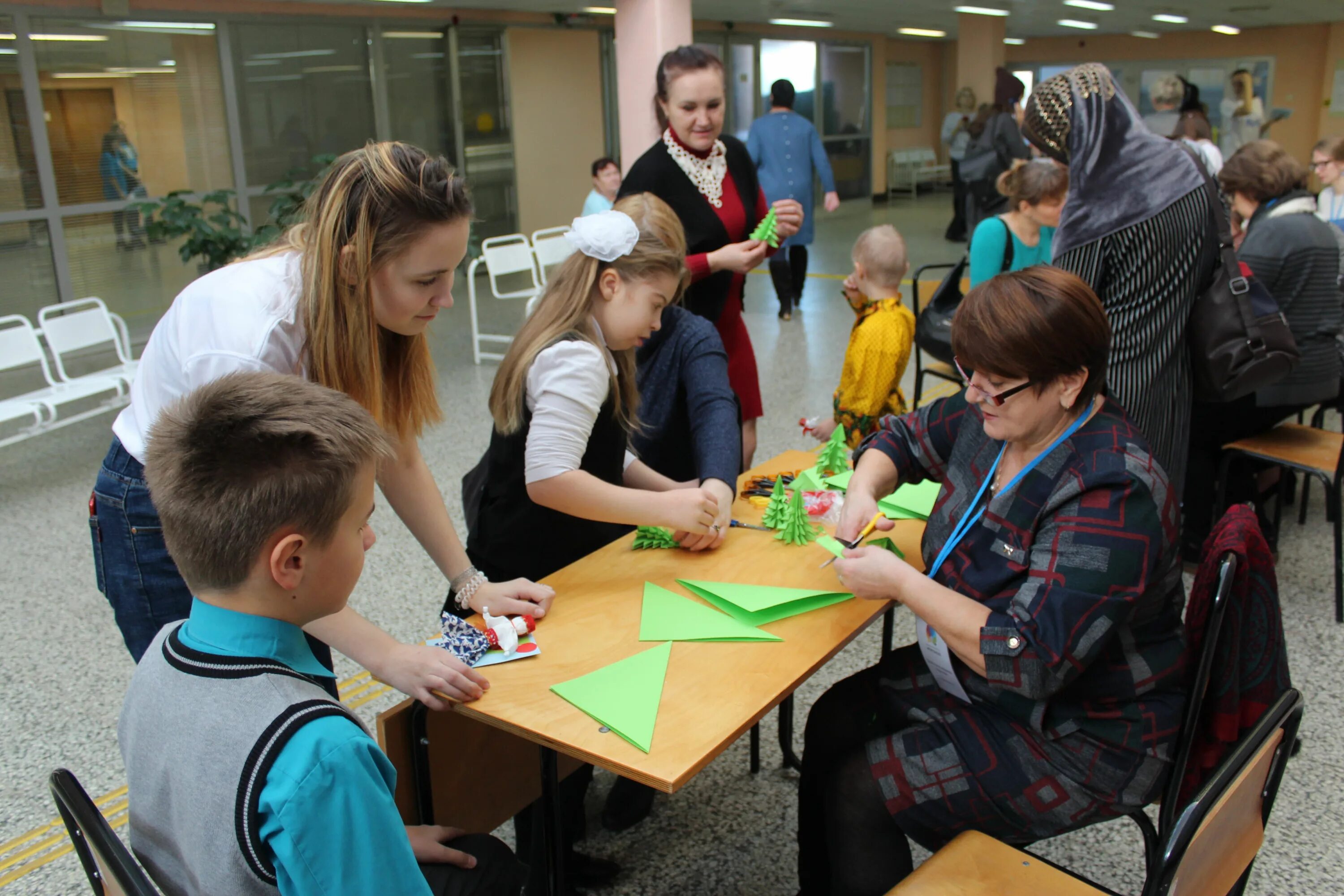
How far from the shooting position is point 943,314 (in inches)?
157

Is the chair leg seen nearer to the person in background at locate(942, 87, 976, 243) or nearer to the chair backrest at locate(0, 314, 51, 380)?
the chair backrest at locate(0, 314, 51, 380)

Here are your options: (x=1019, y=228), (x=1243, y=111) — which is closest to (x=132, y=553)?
(x=1019, y=228)

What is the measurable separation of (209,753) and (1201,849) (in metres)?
1.15

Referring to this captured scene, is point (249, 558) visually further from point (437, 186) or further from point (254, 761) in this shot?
point (437, 186)

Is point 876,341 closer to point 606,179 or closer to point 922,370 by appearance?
point 922,370

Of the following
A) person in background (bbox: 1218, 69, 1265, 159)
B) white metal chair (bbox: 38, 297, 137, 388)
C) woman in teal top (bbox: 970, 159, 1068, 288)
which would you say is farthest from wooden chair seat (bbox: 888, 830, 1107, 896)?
person in background (bbox: 1218, 69, 1265, 159)

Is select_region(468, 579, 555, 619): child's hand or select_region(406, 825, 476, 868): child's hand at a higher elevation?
select_region(468, 579, 555, 619): child's hand

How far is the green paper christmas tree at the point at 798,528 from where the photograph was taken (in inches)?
81.6

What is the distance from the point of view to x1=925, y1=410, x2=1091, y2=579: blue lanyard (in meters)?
1.62

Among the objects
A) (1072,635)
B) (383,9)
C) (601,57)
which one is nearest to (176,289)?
(383,9)

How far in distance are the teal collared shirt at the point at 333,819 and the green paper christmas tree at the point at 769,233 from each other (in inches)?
83.9

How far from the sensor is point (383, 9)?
963 cm

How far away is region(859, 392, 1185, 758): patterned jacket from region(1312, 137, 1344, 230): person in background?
485 centimetres

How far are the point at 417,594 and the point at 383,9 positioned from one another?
26.0ft
